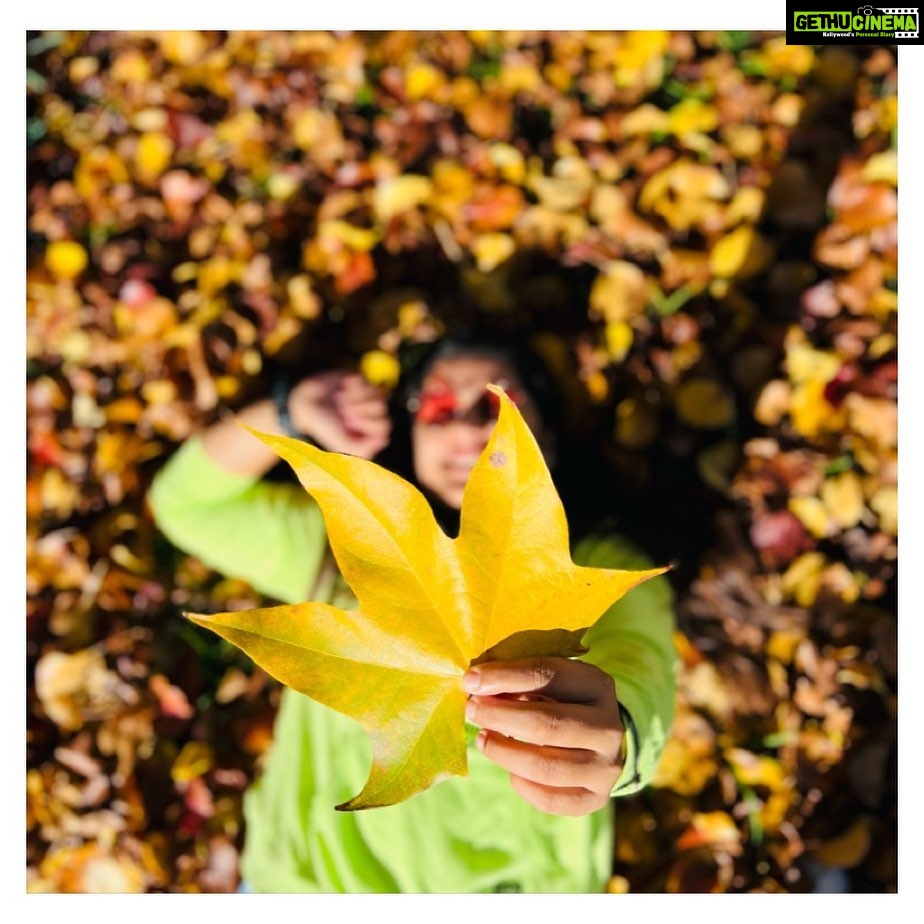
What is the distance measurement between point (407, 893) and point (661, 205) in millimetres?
1311

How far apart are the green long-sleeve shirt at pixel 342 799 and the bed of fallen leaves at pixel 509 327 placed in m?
0.20

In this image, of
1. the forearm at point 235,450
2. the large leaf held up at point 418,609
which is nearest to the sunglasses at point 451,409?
the forearm at point 235,450

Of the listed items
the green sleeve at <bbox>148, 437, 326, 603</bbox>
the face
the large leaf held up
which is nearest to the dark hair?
the face

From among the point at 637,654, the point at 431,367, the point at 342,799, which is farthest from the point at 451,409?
the point at 342,799

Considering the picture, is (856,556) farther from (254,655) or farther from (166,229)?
(166,229)

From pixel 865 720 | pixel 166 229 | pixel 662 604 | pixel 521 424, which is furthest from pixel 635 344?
pixel 521 424

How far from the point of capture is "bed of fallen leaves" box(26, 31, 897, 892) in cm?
149

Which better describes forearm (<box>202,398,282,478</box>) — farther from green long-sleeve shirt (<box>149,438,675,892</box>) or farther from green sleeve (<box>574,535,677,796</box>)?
green sleeve (<box>574,535,677,796</box>)

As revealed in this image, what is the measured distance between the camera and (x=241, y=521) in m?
1.34

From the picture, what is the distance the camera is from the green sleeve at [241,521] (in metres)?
1.33

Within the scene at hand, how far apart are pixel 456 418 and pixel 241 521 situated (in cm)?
41

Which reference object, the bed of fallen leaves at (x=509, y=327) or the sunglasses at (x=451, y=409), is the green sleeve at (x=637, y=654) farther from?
the sunglasses at (x=451, y=409)

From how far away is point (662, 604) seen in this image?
4.26 ft

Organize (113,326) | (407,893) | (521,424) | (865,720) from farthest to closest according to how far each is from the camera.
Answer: (113,326) → (865,720) → (407,893) → (521,424)
